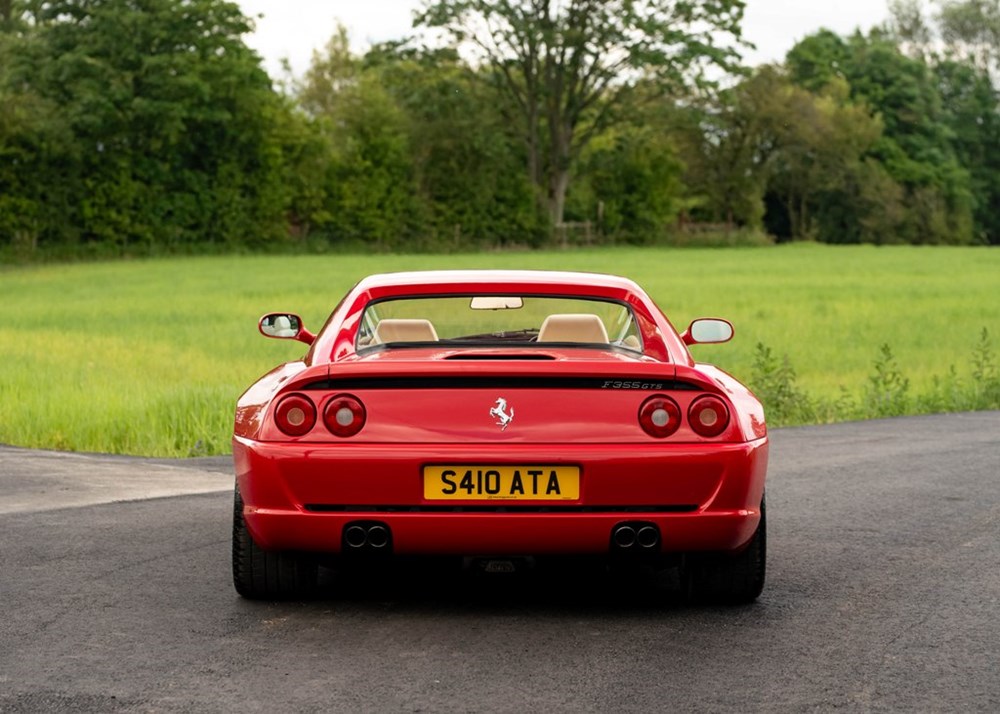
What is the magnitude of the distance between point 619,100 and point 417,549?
211ft

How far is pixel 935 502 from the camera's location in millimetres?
8234

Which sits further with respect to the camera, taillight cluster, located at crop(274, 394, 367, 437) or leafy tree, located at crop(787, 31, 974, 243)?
leafy tree, located at crop(787, 31, 974, 243)

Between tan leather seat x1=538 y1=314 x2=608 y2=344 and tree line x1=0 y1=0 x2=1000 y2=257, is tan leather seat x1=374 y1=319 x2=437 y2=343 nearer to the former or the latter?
tan leather seat x1=538 y1=314 x2=608 y2=344

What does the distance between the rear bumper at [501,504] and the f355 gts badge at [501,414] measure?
90 mm

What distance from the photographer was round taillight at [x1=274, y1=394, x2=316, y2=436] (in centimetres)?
536

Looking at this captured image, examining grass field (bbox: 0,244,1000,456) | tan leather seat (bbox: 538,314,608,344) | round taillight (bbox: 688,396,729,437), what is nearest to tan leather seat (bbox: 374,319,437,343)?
tan leather seat (bbox: 538,314,608,344)

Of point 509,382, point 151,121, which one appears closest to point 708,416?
point 509,382

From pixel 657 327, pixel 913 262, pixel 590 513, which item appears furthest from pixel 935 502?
pixel 913 262

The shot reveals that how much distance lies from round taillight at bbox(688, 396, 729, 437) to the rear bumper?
0.07m

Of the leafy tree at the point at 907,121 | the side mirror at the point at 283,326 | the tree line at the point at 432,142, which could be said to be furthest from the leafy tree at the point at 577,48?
the side mirror at the point at 283,326

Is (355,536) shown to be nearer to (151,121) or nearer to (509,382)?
(509,382)

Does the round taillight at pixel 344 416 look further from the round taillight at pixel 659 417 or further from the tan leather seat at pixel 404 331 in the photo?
the round taillight at pixel 659 417

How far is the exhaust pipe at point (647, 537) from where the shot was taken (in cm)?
529

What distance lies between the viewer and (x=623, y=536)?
528 cm
